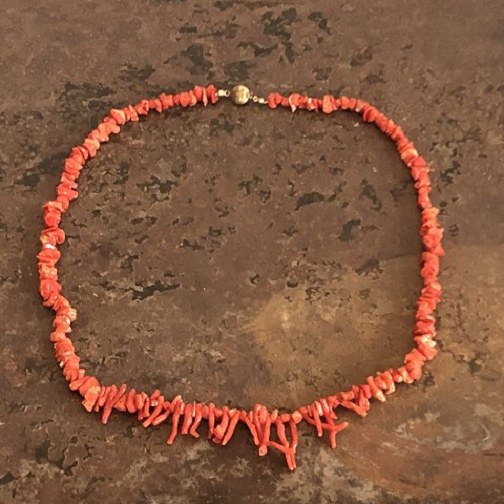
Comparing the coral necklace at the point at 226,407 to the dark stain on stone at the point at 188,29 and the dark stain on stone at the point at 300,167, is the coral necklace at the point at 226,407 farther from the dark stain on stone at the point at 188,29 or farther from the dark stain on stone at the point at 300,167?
the dark stain on stone at the point at 188,29

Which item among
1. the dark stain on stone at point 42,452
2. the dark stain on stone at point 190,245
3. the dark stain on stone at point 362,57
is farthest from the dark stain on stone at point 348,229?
the dark stain on stone at point 42,452

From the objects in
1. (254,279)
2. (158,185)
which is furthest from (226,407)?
(158,185)

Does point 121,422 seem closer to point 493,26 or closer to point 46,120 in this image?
point 46,120

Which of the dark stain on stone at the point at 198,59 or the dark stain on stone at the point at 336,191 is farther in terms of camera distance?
the dark stain on stone at the point at 198,59

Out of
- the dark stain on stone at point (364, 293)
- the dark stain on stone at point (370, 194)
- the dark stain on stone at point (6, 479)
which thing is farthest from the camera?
the dark stain on stone at point (370, 194)

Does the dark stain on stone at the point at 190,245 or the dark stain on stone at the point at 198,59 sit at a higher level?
the dark stain on stone at the point at 198,59

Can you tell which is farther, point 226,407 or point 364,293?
point 364,293

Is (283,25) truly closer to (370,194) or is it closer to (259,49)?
(259,49)
